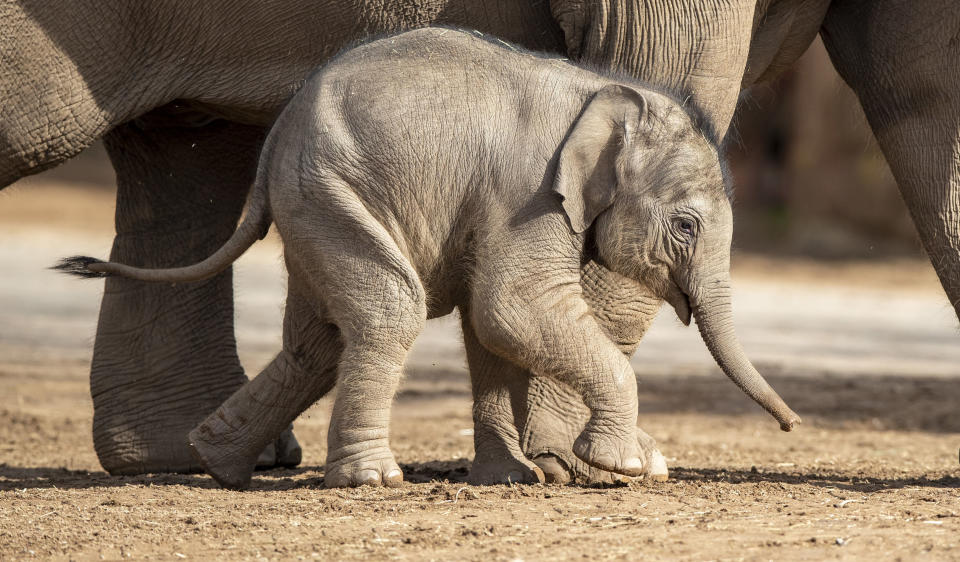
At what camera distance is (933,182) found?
5.12 m

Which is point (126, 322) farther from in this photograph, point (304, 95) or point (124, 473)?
point (304, 95)

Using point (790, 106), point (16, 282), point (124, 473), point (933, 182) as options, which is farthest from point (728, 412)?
point (790, 106)

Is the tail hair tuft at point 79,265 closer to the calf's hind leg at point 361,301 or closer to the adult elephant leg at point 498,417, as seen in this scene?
the calf's hind leg at point 361,301

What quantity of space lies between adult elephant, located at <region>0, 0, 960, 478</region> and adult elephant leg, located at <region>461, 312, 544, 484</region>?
56 millimetres

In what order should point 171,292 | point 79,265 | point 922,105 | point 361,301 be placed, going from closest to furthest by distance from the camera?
point 361,301 < point 79,265 < point 922,105 < point 171,292

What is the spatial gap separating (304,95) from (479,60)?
1.81 feet

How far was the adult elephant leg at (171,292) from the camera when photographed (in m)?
5.84

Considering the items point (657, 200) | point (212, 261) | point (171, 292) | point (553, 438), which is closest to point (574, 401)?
point (553, 438)

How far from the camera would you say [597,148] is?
4.55m

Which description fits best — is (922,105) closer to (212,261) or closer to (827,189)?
(212,261)

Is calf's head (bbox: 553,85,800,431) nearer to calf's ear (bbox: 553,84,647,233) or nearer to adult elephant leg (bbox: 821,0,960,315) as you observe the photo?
calf's ear (bbox: 553,84,647,233)

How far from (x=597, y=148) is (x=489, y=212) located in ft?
1.28

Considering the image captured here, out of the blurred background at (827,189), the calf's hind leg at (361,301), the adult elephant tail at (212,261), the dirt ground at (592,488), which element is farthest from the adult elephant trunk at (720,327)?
the blurred background at (827,189)

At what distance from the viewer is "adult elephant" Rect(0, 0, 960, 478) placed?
487cm
